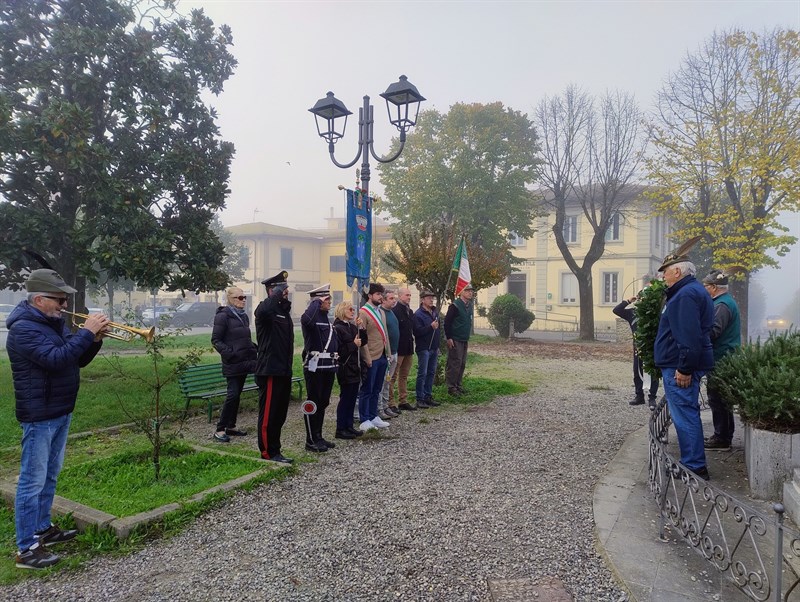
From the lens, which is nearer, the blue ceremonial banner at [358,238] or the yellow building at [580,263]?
the blue ceremonial banner at [358,238]

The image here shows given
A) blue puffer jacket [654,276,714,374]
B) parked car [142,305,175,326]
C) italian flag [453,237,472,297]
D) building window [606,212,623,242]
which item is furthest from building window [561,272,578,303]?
blue puffer jacket [654,276,714,374]

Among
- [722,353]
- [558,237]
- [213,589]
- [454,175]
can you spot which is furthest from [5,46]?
[558,237]

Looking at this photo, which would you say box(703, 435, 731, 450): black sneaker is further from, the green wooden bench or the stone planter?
the green wooden bench

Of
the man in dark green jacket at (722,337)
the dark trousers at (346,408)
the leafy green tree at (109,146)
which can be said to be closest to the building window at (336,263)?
the leafy green tree at (109,146)

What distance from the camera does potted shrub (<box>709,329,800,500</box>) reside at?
14.5ft

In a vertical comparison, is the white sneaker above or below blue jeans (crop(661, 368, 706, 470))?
below

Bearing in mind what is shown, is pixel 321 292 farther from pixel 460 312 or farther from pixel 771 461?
pixel 771 461

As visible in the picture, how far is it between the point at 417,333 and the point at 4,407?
6.21 m

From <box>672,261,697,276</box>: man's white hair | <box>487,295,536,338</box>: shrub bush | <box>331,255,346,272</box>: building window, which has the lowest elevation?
<box>487,295,536,338</box>: shrub bush

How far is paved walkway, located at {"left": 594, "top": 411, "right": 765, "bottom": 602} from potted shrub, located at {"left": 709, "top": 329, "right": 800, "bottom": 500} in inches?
10.1

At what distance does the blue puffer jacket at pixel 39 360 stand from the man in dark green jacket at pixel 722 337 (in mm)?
5505

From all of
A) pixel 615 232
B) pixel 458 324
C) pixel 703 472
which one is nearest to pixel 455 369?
pixel 458 324

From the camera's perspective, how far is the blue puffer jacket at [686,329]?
4.83 m

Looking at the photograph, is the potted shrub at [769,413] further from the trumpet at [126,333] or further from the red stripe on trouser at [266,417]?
the trumpet at [126,333]
